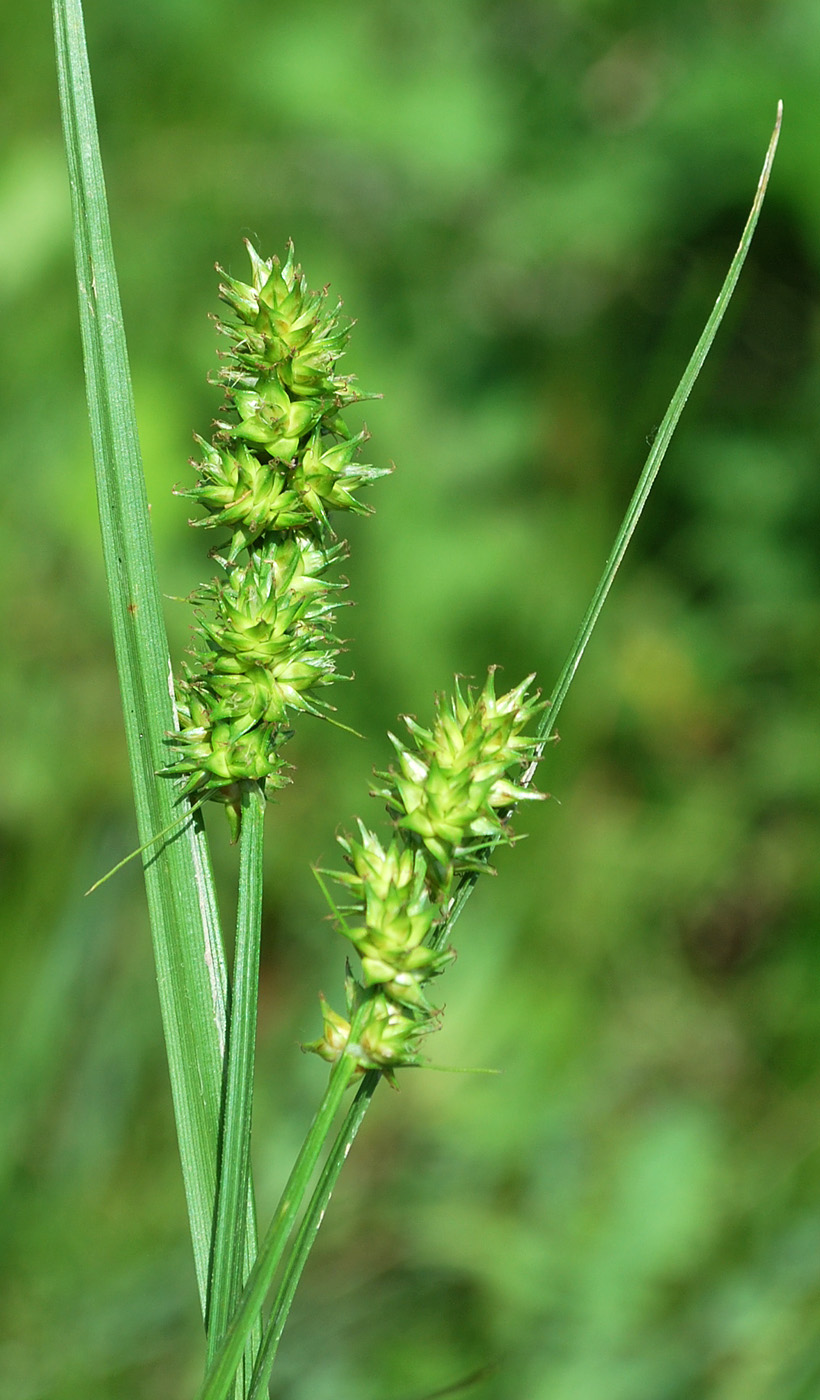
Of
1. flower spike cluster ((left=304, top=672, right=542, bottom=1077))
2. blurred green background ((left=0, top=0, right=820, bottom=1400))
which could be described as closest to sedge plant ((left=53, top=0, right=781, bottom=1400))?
flower spike cluster ((left=304, top=672, right=542, bottom=1077))

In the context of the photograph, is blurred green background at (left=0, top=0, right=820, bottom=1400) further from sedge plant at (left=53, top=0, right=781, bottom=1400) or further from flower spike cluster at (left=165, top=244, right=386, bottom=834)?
flower spike cluster at (left=165, top=244, right=386, bottom=834)

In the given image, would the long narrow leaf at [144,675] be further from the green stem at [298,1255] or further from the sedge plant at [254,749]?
the green stem at [298,1255]

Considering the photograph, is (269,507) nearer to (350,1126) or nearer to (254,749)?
(254,749)

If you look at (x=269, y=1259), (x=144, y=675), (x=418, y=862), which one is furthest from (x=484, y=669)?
(x=269, y=1259)

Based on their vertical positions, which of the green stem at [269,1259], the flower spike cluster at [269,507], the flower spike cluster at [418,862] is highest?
the flower spike cluster at [269,507]

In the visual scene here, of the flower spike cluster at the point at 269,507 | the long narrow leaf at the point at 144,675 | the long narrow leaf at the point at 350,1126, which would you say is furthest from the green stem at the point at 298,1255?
the flower spike cluster at the point at 269,507
